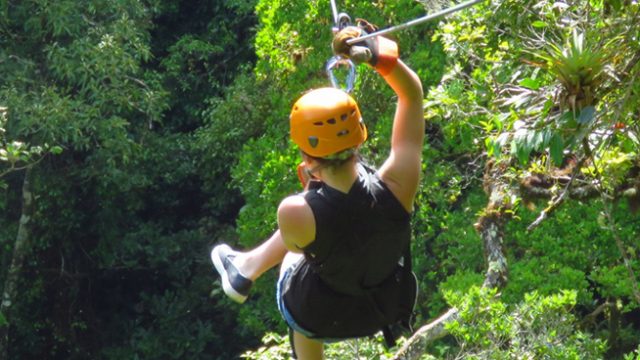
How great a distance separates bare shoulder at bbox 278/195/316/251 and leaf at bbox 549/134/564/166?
1.48 m

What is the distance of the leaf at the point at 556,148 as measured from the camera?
468 cm

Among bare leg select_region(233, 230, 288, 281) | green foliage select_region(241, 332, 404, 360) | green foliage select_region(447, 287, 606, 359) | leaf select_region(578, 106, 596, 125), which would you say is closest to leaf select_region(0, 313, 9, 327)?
green foliage select_region(241, 332, 404, 360)

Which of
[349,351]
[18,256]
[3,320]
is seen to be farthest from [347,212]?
[18,256]

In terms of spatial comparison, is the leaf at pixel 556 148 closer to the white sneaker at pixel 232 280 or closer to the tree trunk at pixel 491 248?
the white sneaker at pixel 232 280

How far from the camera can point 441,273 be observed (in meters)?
9.20

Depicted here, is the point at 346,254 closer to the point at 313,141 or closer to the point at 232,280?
the point at 313,141

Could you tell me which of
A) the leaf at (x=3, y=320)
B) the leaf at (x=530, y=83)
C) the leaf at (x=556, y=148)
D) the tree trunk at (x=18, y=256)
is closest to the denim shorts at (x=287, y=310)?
the leaf at (x=556, y=148)

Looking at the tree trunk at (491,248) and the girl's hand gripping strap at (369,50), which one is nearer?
the girl's hand gripping strap at (369,50)

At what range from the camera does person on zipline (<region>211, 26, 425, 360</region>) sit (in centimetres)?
345

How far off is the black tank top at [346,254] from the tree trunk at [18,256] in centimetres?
734

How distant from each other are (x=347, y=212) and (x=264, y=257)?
393 millimetres

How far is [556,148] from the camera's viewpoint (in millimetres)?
4695

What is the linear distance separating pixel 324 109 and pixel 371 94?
18.4 feet

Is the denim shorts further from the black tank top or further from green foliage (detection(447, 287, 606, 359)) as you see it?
green foliage (detection(447, 287, 606, 359))
